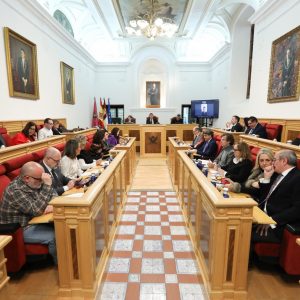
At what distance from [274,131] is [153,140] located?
15.4ft

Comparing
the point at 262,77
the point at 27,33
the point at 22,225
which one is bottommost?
the point at 22,225

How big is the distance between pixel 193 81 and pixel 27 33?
33.5ft

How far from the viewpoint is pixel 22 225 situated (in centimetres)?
253

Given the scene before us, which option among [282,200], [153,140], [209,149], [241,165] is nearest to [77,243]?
[282,200]

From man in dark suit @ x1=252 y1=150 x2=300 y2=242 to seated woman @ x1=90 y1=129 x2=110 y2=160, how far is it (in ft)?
14.4

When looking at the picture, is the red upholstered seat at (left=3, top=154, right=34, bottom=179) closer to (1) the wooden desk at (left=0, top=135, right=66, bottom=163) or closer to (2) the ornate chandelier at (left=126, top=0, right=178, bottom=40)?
(1) the wooden desk at (left=0, top=135, right=66, bottom=163)

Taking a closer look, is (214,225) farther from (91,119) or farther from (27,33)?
(91,119)

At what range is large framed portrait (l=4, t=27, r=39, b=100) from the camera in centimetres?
578

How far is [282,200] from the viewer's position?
2621mm

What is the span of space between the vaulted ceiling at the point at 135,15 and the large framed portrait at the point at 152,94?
6.80 ft

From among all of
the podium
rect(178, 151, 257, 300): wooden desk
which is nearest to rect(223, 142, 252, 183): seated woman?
rect(178, 151, 257, 300): wooden desk

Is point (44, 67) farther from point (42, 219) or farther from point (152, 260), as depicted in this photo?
point (152, 260)

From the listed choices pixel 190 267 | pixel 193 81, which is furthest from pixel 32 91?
pixel 193 81

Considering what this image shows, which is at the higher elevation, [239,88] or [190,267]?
[239,88]
